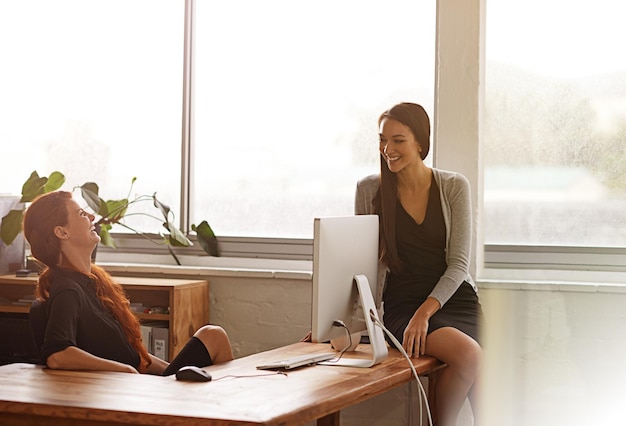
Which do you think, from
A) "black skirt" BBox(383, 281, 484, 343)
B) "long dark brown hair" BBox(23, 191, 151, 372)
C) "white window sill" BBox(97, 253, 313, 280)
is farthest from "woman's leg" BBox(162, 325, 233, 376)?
"white window sill" BBox(97, 253, 313, 280)

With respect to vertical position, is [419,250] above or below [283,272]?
above

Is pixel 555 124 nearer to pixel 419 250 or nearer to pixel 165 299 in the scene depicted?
pixel 419 250

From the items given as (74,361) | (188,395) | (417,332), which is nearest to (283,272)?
(417,332)

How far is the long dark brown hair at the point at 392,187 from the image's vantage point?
3803mm

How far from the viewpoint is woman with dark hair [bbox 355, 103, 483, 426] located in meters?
3.74

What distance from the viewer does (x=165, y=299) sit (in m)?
4.68

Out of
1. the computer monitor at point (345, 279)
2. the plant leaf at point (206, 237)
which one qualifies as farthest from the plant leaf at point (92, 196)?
the computer monitor at point (345, 279)

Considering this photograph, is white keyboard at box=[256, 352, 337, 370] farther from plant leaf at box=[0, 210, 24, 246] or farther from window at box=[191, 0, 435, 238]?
plant leaf at box=[0, 210, 24, 246]

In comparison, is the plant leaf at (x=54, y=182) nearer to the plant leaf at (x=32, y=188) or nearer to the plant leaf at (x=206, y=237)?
the plant leaf at (x=32, y=188)

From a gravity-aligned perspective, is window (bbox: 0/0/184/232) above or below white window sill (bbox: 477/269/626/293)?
above

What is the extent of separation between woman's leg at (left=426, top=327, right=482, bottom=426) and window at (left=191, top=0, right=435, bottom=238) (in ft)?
4.06

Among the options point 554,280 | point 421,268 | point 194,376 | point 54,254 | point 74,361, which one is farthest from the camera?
point 554,280

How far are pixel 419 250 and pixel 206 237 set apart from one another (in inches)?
51.4

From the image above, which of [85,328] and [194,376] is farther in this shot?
A: [85,328]
